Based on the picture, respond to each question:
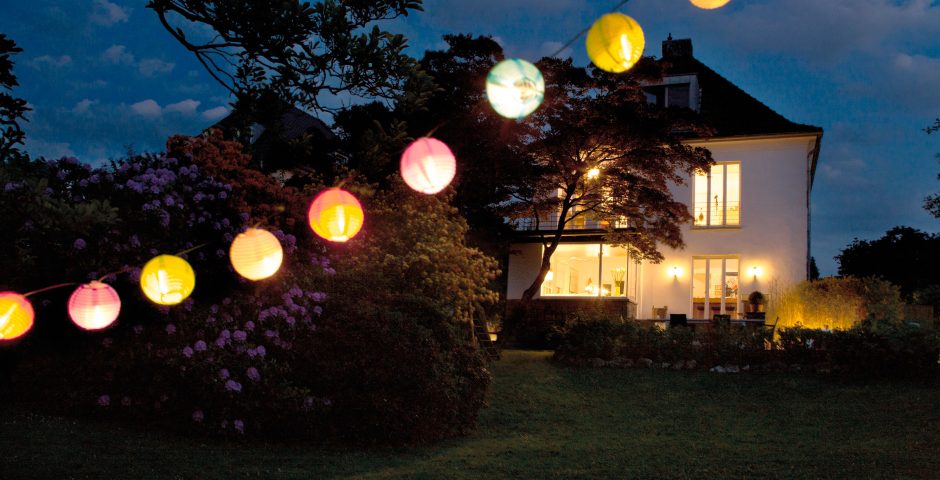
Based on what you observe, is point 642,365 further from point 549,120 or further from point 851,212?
point 851,212

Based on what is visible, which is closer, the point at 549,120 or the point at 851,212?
the point at 549,120

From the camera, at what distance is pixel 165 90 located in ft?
39.6

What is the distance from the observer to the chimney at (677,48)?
85.8ft

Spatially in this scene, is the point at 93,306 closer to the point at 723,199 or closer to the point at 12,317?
the point at 12,317

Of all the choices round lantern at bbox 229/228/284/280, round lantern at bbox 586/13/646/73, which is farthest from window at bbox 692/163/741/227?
round lantern at bbox 586/13/646/73

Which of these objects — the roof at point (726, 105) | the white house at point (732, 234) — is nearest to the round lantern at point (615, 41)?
the roof at point (726, 105)

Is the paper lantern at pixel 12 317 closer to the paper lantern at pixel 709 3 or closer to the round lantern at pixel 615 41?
the round lantern at pixel 615 41

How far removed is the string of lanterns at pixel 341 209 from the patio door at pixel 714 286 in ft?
50.5

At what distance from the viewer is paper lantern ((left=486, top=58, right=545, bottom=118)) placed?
6352 millimetres

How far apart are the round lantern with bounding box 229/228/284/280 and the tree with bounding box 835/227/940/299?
102ft

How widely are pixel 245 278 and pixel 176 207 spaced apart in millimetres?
1160

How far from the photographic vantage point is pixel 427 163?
26.3ft

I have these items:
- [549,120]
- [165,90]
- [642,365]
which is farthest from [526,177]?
[165,90]

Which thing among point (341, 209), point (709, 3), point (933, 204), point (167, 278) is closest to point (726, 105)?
point (933, 204)
